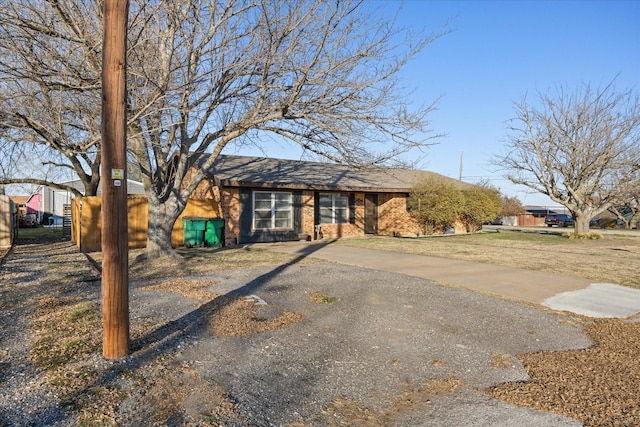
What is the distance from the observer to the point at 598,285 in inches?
352

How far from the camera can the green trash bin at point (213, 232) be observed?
15438 millimetres

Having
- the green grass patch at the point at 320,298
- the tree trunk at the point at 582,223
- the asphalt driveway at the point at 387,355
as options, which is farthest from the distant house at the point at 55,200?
the asphalt driveway at the point at 387,355

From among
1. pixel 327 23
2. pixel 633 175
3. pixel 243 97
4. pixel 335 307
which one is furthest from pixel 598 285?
pixel 633 175

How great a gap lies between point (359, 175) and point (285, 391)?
1882cm

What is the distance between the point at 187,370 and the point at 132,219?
12.0 m

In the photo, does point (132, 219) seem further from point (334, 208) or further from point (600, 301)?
point (600, 301)

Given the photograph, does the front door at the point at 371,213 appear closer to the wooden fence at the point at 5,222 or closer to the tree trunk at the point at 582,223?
the tree trunk at the point at 582,223

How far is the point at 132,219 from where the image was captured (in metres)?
14.8

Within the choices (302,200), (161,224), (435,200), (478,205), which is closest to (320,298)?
(161,224)

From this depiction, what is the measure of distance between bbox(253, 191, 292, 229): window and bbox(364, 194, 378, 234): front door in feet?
15.4

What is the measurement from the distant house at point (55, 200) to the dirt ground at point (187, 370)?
2866cm

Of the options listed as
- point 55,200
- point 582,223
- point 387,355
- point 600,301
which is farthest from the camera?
point 55,200

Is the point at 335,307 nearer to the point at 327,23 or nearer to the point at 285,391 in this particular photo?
the point at 285,391

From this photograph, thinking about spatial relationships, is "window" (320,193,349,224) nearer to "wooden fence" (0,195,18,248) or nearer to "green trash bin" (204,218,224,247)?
"green trash bin" (204,218,224,247)
